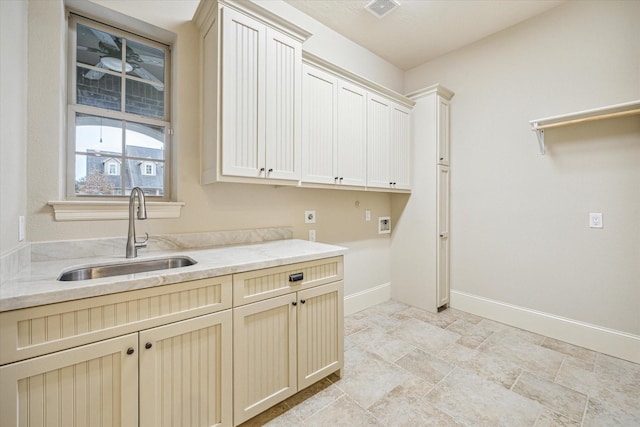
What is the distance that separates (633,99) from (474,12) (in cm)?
148

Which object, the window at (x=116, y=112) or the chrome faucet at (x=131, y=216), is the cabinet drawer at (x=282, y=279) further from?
the window at (x=116, y=112)

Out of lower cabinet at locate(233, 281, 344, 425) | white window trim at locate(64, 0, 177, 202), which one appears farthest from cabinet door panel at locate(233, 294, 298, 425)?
white window trim at locate(64, 0, 177, 202)

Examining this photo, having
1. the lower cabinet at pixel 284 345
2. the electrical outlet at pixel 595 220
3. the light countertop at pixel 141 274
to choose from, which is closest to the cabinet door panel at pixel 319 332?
the lower cabinet at pixel 284 345

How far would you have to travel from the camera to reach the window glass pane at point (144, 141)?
6.10 feet

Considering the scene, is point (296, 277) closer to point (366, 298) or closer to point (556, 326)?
point (366, 298)

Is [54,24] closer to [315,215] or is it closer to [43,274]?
[43,274]

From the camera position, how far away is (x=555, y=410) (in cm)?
162

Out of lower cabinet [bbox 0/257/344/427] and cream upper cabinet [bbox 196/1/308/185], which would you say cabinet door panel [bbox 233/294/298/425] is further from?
cream upper cabinet [bbox 196/1/308/185]

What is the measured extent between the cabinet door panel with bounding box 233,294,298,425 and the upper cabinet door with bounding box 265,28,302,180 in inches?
36.6

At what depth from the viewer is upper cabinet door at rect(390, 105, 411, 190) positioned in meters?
3.01

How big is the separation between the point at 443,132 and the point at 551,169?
1.08 meters

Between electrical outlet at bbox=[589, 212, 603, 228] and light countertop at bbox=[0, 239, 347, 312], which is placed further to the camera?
electrical outlet at bbox=[589, 212, 603, 228]

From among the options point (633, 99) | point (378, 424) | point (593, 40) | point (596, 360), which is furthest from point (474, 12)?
point (378, 424)

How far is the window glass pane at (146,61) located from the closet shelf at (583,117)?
10.4 feet
